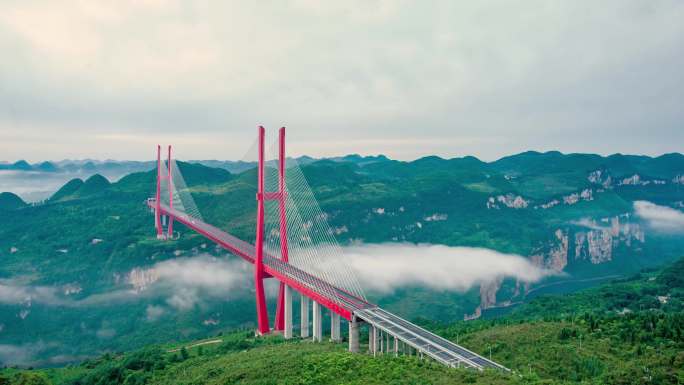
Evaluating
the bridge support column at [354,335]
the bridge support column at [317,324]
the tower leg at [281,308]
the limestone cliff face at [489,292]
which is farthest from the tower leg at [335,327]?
the limestone cliff face at [489,292]

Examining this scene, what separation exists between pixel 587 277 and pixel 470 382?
169m

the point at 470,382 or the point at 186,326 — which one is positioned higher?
the point at 470,382

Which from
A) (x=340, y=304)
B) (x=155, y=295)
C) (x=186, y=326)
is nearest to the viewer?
(x=340, y=304)

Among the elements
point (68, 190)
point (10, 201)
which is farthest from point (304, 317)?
point (10, 201)

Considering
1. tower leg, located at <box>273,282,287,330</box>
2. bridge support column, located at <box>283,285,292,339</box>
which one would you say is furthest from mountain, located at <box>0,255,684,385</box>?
tower leg, located at <box>273,282,287,330</box>

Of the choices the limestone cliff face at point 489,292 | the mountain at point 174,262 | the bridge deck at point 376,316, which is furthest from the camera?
the limestone cliff face at point 489,292

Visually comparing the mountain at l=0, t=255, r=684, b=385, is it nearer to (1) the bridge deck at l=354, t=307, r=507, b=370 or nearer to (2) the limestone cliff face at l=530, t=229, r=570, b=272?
(1) the bridge deck at l=354, t=307, r=507, b=370

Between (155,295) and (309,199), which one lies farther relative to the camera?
(309,199)

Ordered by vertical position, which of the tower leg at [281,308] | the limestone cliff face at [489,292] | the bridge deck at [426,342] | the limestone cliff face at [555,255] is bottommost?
the limestone cliff face at [489,292]

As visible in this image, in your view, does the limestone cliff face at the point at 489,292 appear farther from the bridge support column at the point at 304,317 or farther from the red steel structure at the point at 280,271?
the bridge support column at the point at 304,317

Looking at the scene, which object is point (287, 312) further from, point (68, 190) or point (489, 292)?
point (68, 190)

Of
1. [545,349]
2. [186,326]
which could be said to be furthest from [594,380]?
[186,326]

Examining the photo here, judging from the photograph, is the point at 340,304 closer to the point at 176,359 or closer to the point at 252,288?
the point at 176,359

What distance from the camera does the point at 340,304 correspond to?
44594 millimetres
